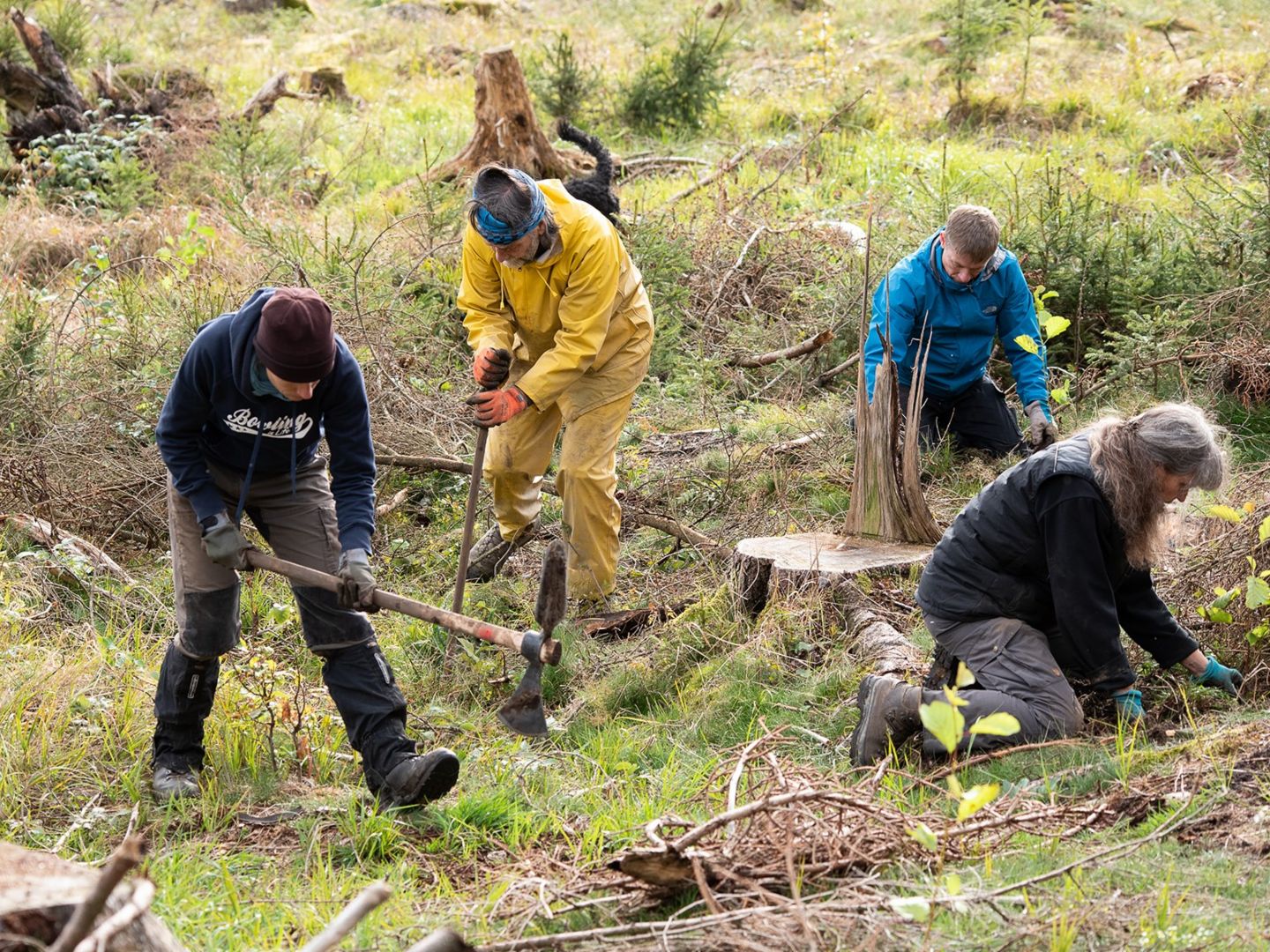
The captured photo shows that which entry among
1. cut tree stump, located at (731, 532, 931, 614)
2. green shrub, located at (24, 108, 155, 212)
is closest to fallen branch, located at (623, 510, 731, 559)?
cut tree stump, located at (731, 532, 931, 614)

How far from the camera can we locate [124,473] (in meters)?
6.70

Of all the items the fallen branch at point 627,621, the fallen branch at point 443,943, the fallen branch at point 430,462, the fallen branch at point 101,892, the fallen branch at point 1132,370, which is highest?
the fallen branch at point 101,892

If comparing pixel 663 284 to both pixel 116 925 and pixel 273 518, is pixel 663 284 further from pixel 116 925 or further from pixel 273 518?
pixel 116 925

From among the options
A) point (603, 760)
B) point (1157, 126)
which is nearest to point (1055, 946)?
point (603, 760)

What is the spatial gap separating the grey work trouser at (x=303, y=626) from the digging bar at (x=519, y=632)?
159 mm

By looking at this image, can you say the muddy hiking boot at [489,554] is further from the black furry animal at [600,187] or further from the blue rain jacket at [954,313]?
the black furry animal at [600,187]

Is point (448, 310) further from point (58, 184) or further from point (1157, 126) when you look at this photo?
point (1157, 126)

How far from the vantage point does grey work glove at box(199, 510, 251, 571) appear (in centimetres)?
398

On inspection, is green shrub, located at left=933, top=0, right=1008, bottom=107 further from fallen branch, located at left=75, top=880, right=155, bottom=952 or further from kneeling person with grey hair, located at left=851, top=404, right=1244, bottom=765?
fallen branch, located at left=75, top=880, right=155, bottom=952

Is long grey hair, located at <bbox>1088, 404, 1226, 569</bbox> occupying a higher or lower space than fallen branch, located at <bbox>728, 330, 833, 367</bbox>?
higher

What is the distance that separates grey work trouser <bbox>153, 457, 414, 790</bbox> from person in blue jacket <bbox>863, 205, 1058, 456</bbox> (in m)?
2.79

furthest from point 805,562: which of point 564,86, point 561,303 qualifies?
point 564,86

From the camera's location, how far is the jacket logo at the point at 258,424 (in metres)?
3.97

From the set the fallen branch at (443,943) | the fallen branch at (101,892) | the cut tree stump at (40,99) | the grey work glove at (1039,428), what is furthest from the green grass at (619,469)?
the fallen branch at (101,892)
